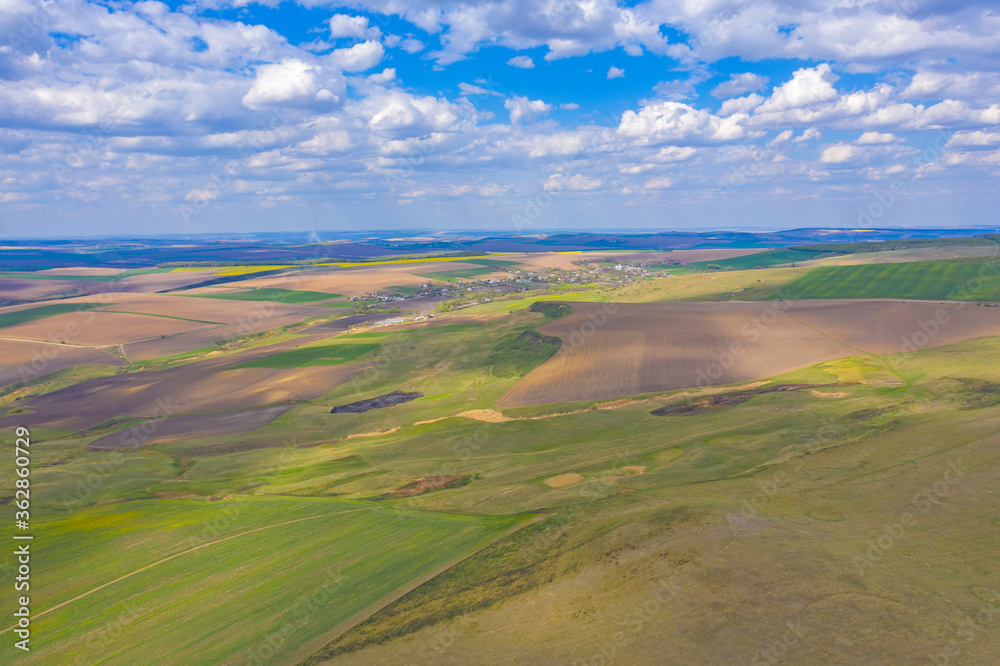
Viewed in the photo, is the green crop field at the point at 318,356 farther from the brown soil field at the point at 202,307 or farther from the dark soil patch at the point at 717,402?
the dark soil patch at the point at 717,402

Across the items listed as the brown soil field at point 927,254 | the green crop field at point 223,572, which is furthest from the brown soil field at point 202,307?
the brown soil field at point 927,254

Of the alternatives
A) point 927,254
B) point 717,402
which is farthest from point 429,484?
point 927,254

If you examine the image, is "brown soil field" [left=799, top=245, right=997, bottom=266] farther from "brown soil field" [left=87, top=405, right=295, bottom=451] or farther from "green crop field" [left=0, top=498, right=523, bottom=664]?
"green crop field" [left=0, top=498, right=523, bottom=664]

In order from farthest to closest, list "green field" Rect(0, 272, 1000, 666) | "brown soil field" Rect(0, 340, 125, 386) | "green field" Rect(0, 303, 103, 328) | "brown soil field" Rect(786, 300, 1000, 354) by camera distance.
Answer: "green field" Rect(0, 303, 103, 328), "brown soil field" Rect(0, 340, 125, 386), "brown soil field" Rect(786, 300, 1000, 354), "green field" Rect(0, 272, 1000, 666)

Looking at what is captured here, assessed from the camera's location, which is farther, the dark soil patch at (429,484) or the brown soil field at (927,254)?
the brown soil field at (927,254)

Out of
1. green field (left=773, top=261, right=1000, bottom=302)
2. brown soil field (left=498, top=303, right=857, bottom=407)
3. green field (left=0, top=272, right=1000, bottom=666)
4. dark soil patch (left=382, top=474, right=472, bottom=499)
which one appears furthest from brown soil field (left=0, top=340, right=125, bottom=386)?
green field (left=773, top=261, right=1000, bottom=302)

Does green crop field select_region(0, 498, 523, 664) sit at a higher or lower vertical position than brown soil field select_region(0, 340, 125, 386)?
lower
